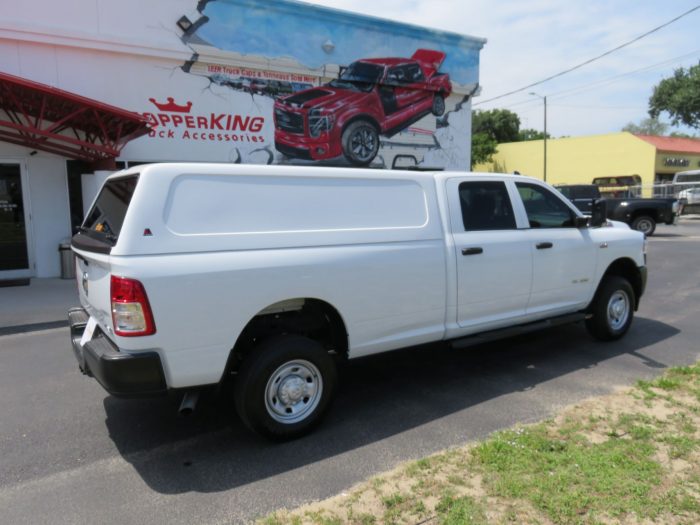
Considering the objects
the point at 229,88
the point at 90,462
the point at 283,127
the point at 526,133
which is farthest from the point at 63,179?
the point at 526,133

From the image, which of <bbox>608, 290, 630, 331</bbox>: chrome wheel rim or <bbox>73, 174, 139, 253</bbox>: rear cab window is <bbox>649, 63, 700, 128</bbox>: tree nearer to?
<bbox>608, 290, 630, 331</bbox>: chrome wheel rim

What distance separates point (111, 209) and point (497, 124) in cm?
6456

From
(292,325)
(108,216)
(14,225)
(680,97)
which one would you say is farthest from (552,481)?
(680,97)

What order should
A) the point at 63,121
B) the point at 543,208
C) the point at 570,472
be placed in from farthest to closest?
the point at 63,121 < the point at 543,208 < the point at 570,472

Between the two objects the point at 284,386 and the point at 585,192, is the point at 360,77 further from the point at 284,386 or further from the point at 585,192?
the point at 284,386

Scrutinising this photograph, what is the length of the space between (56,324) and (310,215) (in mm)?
5279

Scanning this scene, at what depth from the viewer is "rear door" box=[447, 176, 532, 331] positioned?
450cm

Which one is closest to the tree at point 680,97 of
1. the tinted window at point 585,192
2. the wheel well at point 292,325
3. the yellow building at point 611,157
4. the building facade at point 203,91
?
the yellow building at point 611,157

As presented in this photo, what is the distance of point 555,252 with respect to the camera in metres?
5.19

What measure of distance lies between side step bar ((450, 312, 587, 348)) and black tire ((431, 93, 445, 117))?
10.9 meters

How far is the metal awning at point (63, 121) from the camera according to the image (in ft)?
27.7

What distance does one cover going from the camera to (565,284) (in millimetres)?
5352

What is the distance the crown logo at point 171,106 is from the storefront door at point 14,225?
115 inches

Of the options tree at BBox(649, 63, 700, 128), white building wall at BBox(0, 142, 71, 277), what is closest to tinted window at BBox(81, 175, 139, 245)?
white building wall at BBox(0, 142, 71, 277)
